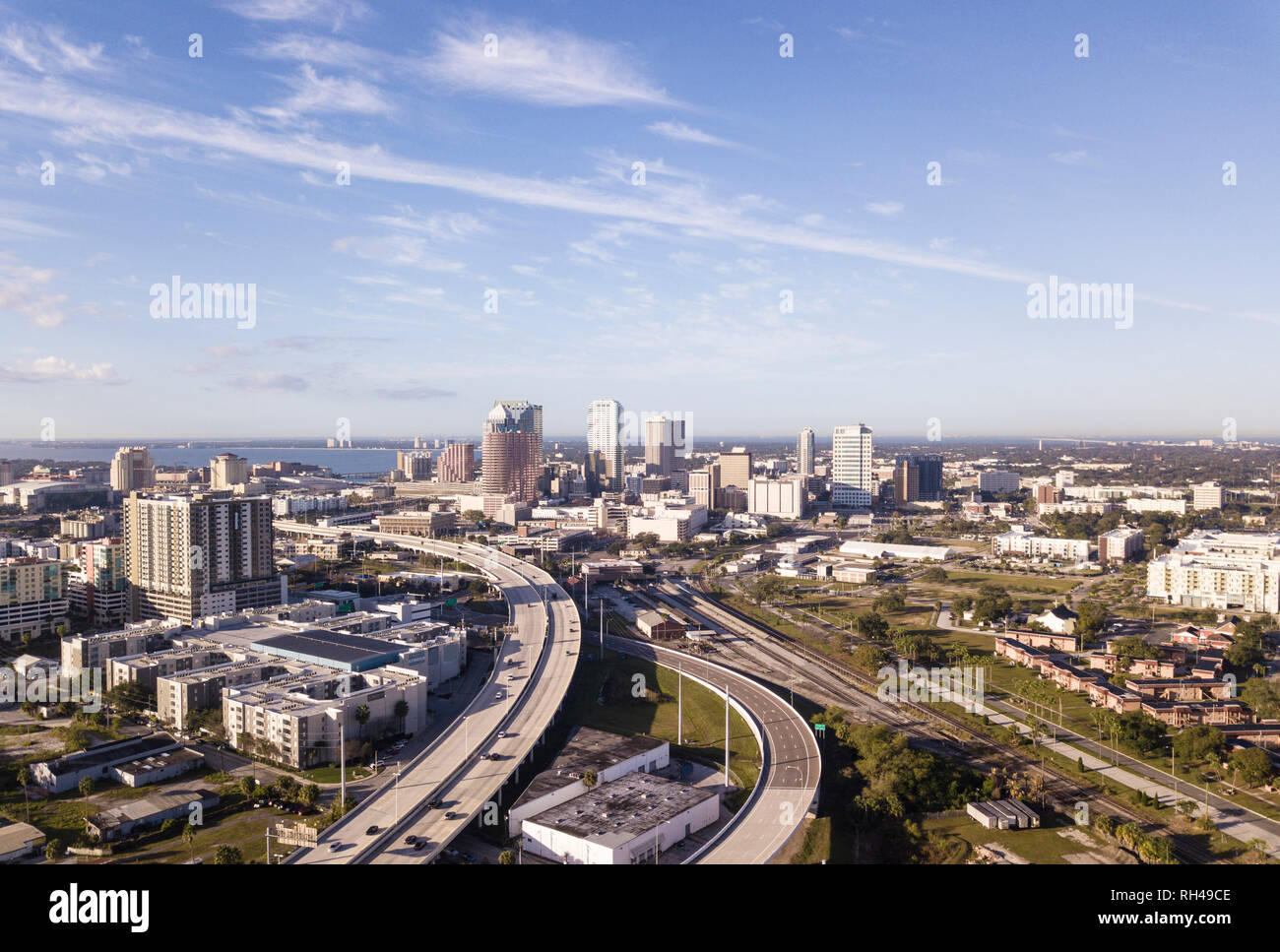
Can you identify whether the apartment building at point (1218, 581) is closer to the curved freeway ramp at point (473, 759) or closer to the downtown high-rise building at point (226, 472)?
the curved freeway ramp at point (473, 759)

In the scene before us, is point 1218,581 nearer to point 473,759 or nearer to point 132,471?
point 473,759

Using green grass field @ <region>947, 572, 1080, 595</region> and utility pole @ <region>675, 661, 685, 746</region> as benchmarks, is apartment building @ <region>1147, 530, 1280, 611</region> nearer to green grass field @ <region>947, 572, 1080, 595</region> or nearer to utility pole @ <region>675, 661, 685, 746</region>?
green grass field @ <region>947, 572, 1080, 595</region>

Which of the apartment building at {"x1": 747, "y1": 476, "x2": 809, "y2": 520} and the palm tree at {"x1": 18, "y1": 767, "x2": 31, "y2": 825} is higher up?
the apartment building at {"x1": 747, "y1": 476, "x2": 809, "y2": 520}

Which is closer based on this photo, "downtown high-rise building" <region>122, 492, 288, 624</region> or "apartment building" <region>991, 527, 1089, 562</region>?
"downtown high-rise building" <region>122, 492, 288, 624</region>

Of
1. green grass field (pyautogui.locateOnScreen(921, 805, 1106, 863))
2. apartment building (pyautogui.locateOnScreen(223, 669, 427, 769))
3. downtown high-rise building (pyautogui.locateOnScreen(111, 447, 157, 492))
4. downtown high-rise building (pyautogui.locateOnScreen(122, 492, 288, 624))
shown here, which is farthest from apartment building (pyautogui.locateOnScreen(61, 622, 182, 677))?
downtown high-rise building (pyautogui.locateOnScreen(111, 447, 157, 492))

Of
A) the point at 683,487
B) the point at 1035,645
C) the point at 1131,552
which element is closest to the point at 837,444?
the point at 683,487
